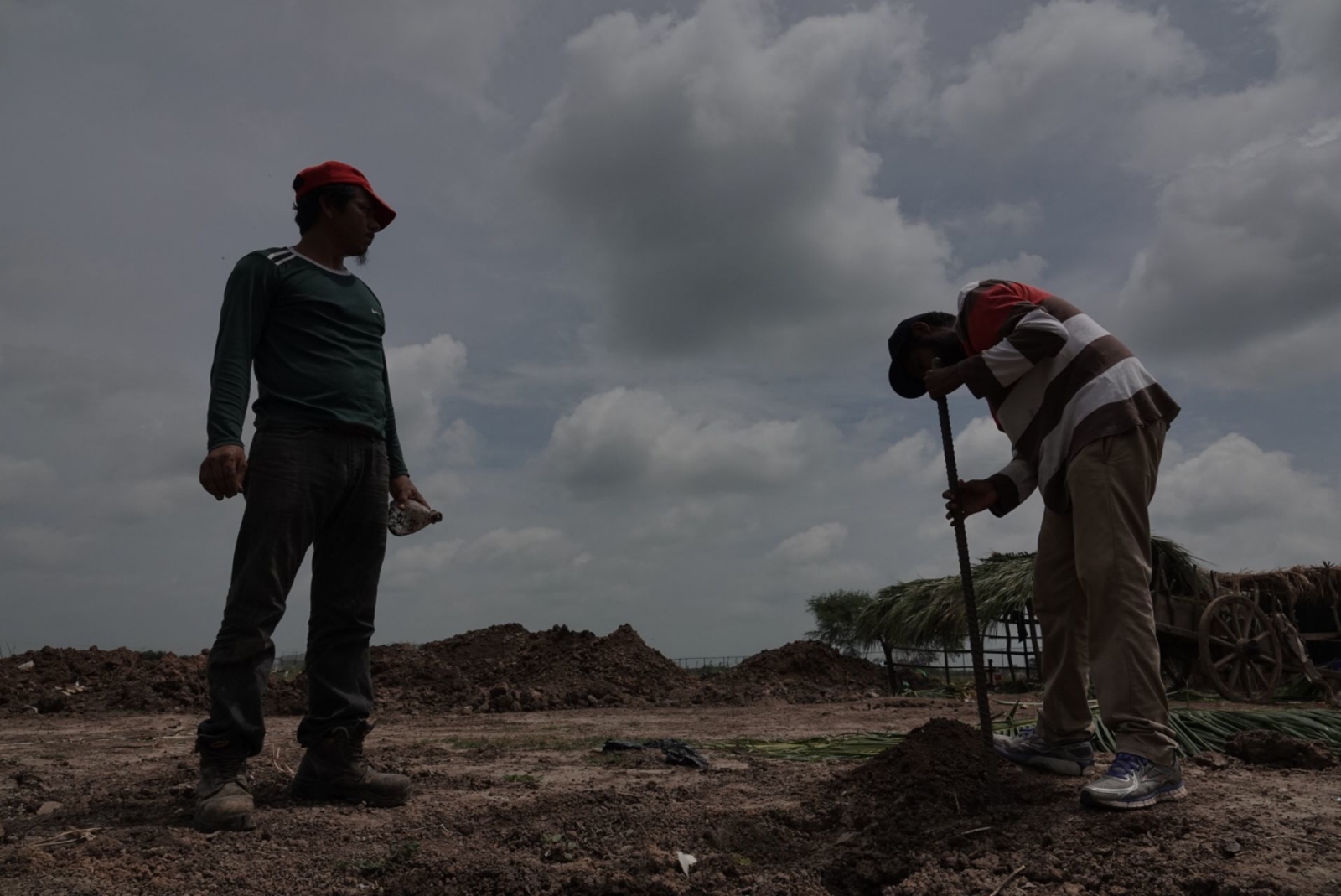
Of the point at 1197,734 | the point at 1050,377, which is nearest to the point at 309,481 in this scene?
the point at 1050,377

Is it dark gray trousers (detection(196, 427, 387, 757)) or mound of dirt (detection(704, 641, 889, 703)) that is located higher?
dark gray trousers (detection(196, 427, 387, 757))

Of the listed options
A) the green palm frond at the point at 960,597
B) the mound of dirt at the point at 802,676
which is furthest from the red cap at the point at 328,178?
the green palm frond at the point at 960,597

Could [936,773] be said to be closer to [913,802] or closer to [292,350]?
[913,802]

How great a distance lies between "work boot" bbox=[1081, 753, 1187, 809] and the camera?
8.33 ft

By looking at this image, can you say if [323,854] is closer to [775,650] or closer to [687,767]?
[687,767]

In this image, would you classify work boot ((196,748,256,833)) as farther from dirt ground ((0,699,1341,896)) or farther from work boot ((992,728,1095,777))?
work boot ((992,728,1095,777))

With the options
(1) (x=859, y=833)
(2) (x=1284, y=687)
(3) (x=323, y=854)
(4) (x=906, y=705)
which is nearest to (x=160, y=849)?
(3) (x=323, y=854)

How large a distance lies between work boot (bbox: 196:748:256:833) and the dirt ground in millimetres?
44

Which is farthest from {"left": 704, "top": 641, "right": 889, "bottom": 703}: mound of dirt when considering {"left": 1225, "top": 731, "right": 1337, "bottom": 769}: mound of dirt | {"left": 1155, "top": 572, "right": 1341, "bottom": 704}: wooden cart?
{"left": 1225, "top": 731, "right": 1337, "bottom": 769}: mound of dirt

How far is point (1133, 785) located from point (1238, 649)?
28.7ft

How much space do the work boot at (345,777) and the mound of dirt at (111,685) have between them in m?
5.94

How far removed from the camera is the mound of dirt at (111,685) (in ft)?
28.7

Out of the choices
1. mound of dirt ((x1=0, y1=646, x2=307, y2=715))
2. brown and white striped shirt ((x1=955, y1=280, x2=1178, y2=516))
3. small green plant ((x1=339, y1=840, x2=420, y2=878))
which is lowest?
small green plant ((x1=339, y1=840, x2=420, y2=878))

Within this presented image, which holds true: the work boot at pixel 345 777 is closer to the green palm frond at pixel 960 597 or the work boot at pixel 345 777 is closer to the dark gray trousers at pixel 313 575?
the dark gray trousers at pixel 313 575
